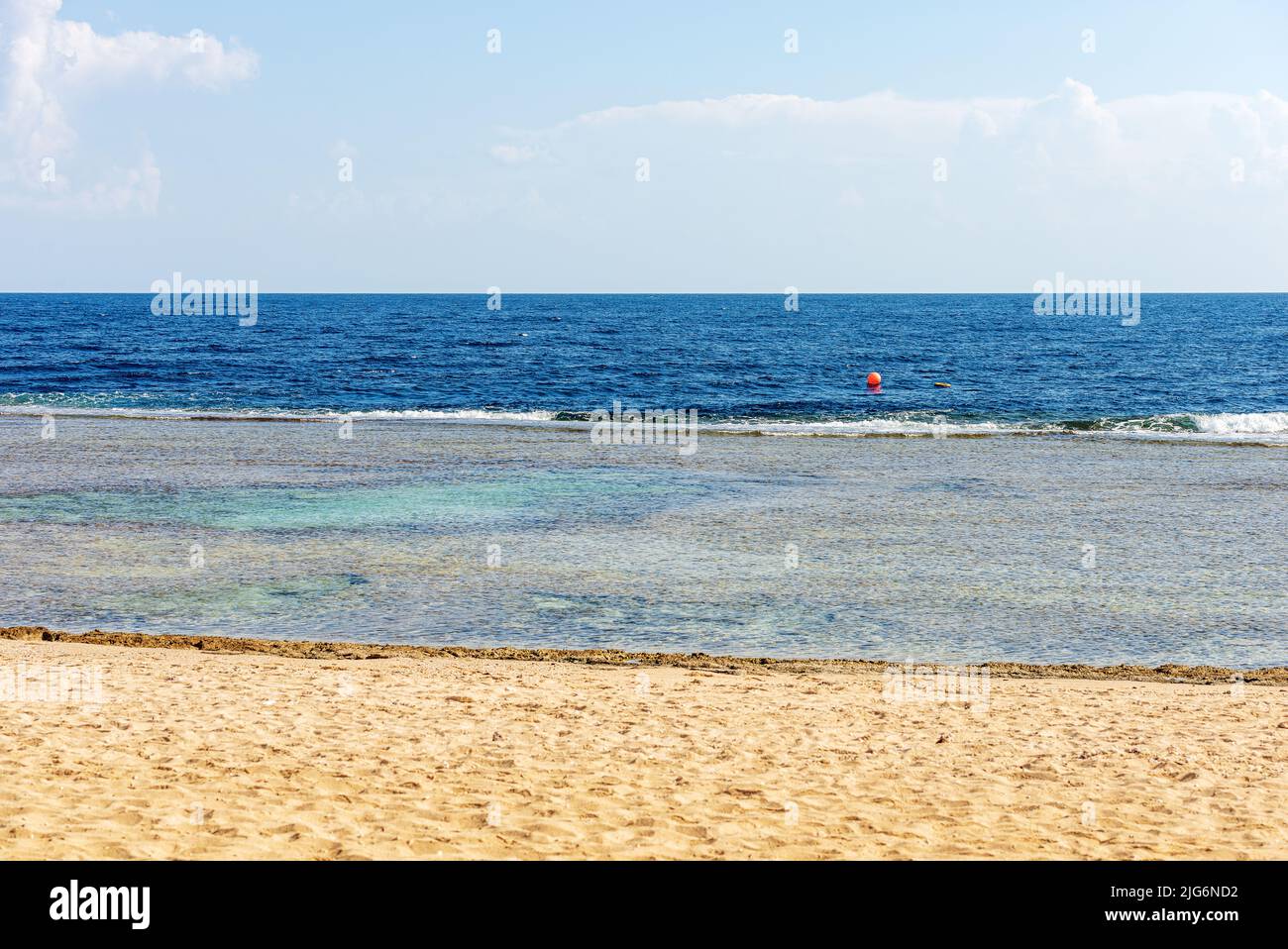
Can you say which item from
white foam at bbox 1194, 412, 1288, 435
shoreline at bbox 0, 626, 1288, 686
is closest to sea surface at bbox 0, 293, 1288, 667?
Result: white foam at bbox 1194, 412, 1288, 435

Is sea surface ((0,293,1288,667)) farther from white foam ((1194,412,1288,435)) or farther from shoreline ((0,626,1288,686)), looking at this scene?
shoreline ((0,626,1288,686))

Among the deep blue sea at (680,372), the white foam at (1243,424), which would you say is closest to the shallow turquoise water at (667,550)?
the white foam at (1243,424)

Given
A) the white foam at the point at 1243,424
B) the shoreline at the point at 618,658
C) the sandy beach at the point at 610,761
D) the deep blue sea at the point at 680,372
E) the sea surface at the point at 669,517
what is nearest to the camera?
the sandy beach at the point at 610,761

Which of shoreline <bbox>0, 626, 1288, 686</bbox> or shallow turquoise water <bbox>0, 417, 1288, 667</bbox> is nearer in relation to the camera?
shoreline <bbox>0, 626, 1288, 686</bbox>

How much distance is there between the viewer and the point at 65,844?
254 inches

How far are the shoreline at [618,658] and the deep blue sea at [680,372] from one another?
2580 centimetres

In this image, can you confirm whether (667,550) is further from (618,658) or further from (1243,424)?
(1243,424)

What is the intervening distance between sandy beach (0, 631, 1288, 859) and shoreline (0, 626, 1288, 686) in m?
0.09

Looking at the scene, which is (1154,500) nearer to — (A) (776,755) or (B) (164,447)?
(A) (776,755)

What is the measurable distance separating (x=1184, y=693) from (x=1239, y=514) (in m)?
11.8

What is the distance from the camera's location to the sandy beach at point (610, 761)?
6.89 metres

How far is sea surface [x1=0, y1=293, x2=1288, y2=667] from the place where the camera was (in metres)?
13.4

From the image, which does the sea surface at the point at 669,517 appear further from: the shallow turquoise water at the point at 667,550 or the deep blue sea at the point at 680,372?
the deep blue sea at the point at 680,372
